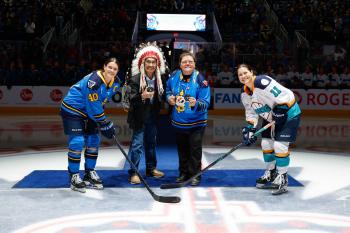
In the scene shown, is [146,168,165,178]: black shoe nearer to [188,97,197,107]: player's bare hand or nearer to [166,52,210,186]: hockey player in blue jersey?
[166,52,210,186]: hockey player in blue jersey

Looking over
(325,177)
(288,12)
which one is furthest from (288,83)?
(325,177)

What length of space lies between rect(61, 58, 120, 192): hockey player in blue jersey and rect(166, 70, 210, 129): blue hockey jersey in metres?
0.67

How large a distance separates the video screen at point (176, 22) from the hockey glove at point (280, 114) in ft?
44.4

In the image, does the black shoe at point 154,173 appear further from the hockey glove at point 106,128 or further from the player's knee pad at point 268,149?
the player's knee pad at point 268,149

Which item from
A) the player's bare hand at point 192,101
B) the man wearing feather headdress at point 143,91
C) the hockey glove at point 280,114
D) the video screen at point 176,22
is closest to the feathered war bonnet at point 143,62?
the man wearing feather headdress at point 143,91

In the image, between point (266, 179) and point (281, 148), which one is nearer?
point (281, 148)

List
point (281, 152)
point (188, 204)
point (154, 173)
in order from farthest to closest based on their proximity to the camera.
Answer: point (154, 173) → point (281, 152) → point (188, 204)

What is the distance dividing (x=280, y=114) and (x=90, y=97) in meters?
1.90

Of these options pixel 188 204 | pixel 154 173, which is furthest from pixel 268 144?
pixel 154 173

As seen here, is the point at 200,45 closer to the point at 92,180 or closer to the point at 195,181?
the point at 195,181

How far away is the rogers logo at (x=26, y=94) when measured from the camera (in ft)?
43.3

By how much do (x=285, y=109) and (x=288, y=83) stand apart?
863 centimetres

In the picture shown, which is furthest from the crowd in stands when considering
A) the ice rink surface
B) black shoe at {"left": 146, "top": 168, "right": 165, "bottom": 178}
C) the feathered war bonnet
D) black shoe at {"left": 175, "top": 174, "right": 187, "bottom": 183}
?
black shoe at {"left": 175, "top": 174, "right": 187, "bottom": 183}

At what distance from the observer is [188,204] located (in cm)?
483
